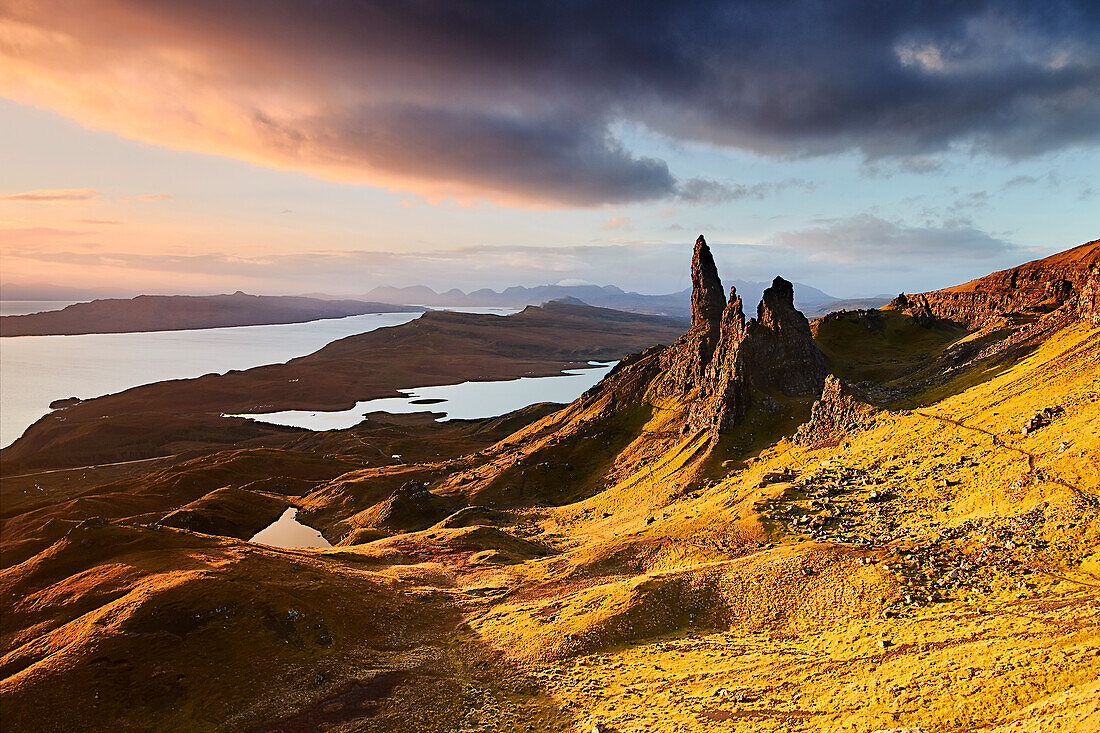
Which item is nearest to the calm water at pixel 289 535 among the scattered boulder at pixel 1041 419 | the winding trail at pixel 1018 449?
the winding trail at pixel 1018 449

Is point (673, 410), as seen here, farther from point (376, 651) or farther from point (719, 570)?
point (376, 651)

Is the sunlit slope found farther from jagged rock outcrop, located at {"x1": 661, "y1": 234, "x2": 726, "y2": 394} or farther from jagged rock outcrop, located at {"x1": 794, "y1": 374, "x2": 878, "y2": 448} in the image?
jagged rock outcrop, located at {"x1": 661, "y1": 234, "x2": 726, "y2": 394}

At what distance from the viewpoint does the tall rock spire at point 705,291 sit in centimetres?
14800

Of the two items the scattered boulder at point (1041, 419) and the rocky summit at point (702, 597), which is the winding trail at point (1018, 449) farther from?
the scattered boulder at point (1041, 419)

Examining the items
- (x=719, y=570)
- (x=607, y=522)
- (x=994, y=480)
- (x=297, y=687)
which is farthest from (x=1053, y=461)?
(x=297, y=687)

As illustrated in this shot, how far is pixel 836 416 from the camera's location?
8938 cm

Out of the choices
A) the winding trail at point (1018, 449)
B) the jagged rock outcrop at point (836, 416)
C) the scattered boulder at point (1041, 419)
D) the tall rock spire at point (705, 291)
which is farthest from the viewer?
the tall rock spire at point (705, 291)

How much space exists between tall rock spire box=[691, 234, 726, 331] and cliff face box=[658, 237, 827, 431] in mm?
6790

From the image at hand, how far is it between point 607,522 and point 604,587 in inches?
1513

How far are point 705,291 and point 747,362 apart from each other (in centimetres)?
3705

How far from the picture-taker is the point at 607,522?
327 ft

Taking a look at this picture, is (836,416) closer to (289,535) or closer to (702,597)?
(702,597)

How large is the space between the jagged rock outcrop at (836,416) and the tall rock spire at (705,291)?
55.6 m

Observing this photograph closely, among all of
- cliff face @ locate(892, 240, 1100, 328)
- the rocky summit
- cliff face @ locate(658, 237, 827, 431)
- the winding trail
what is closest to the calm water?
the rocky summit
